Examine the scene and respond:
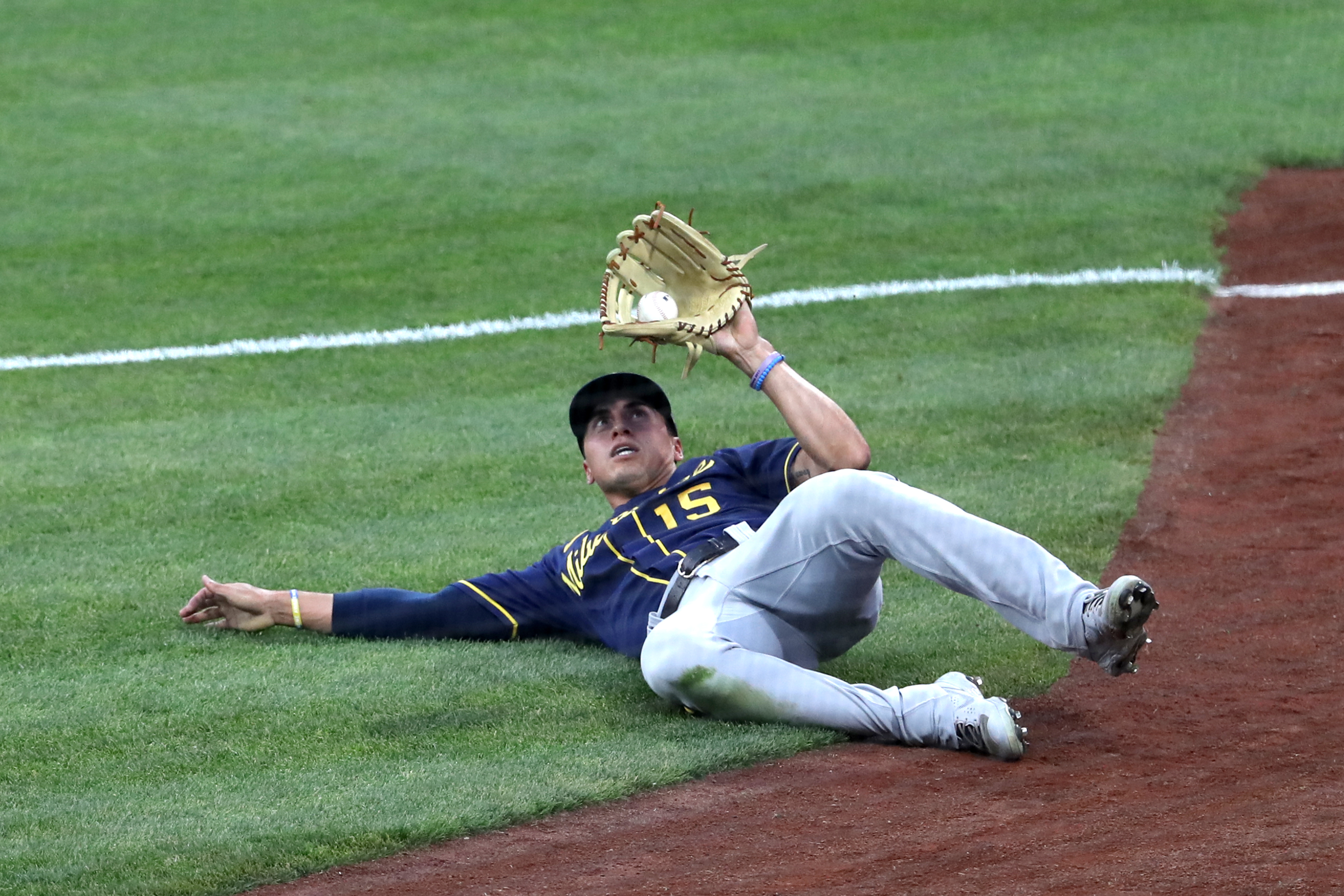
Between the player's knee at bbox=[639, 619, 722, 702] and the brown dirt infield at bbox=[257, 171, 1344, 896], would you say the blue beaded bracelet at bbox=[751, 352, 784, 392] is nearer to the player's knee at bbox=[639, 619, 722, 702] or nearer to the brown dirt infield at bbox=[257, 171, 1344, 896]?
the player's knee at bbox=[639, 619, 722, 702]

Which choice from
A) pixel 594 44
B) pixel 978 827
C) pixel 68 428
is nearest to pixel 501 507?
pixel 68 428

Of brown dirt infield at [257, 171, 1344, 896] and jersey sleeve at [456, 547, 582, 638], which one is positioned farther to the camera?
jersey sleeve at [456, 547, 582, 638]

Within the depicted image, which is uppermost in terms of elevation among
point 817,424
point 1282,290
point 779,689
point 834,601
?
point 1282,290

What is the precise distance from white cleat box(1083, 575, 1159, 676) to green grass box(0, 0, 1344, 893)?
76 cm

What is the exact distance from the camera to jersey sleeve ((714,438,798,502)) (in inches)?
203

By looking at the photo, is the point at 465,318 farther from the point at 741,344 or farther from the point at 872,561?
the point at 872,561

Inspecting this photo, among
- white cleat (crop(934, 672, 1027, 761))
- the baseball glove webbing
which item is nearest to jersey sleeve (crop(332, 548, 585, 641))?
the baseball glove webbing

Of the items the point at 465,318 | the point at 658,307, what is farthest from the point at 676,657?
the point at 465,318

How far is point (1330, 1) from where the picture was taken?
16.2 m

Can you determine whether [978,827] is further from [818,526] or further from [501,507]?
[501,507]

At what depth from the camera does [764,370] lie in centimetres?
493

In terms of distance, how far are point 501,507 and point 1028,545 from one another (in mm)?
3217

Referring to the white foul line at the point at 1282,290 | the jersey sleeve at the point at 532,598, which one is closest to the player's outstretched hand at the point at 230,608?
the jersey sleeve at the point at 532,598

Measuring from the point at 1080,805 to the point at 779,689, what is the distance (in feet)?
2.85
